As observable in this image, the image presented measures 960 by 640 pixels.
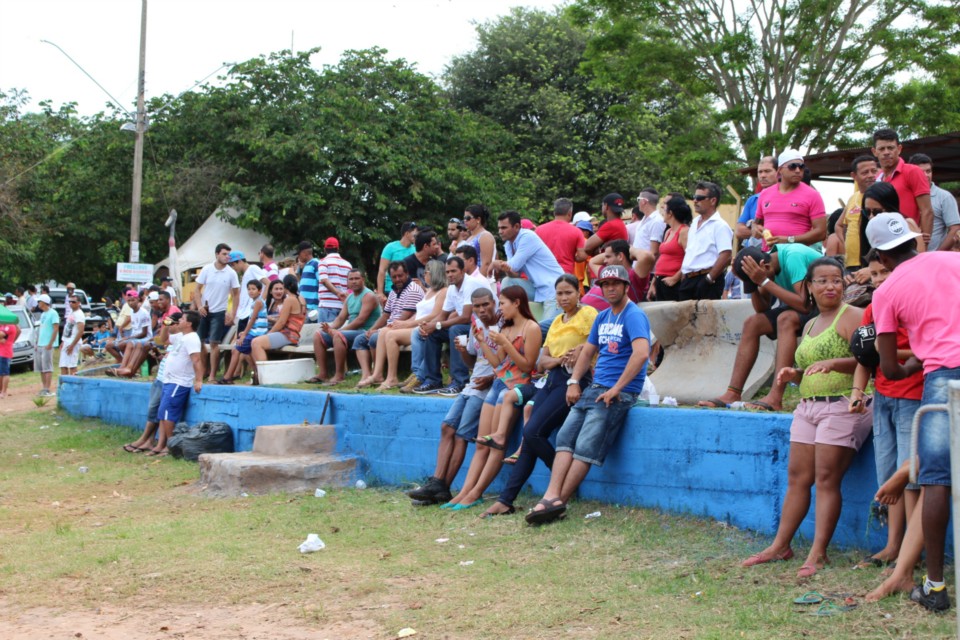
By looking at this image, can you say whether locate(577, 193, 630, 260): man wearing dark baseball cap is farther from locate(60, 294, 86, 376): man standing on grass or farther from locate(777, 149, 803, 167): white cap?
locate(60, 294, 86, 376): man standing on grass

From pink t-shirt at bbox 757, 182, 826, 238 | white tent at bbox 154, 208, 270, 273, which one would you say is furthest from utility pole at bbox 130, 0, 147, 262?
pink t-shirt at bbox 757, 182, 826, 238

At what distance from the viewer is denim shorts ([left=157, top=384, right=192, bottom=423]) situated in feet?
43.7

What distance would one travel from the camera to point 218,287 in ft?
47.6

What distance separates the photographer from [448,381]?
11312 millimetres

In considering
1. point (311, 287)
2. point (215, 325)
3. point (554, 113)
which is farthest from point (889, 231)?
point (554, 113)

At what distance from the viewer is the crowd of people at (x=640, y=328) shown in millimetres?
5047

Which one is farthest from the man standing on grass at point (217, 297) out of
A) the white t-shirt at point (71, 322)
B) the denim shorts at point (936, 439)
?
the denim shorts at point (936, 439)

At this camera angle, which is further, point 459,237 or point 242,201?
point 242,201

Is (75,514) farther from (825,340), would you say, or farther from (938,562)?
(938,562)

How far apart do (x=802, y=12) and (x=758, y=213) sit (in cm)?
1164

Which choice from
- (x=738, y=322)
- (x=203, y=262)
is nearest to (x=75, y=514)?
(x=738, y=322)

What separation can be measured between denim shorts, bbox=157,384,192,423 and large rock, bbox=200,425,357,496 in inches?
119

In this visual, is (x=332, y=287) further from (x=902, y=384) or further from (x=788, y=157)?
(x=902, y=384)

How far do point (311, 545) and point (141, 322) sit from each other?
12288 mm
